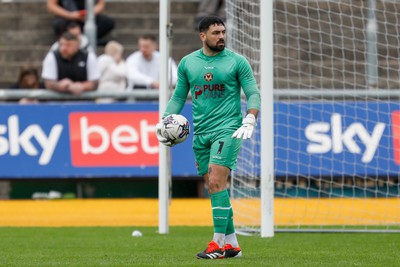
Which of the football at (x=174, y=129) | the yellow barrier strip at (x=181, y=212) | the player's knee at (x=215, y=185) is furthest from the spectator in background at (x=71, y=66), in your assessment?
the player's knee at (x=215, y=185)

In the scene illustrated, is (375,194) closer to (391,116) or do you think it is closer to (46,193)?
(391,116)

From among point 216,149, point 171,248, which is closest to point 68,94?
point 171,248

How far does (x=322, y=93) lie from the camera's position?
16.5m

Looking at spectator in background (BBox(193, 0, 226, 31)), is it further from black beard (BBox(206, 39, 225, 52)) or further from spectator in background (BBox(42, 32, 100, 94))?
black beard (BBox(206, 39, 225, 52))

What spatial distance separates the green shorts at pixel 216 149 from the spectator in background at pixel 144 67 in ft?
29.0

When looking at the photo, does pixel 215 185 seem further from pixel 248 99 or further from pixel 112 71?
pixel 112 71

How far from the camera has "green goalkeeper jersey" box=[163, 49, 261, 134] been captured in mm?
10195

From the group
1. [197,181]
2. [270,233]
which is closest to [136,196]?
[197,181]

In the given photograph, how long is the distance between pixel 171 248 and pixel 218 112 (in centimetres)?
176

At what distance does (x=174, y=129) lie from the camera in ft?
33.5

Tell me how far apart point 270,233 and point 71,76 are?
6959 mm

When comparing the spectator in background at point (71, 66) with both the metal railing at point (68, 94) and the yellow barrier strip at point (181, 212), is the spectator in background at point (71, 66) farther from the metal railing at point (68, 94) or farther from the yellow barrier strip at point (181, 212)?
the yellow barrier strip at point (181, 212)

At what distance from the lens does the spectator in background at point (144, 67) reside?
63.1 ft

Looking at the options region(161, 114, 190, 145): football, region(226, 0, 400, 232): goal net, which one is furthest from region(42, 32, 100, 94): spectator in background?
region(161, 114, 190, 145): football
